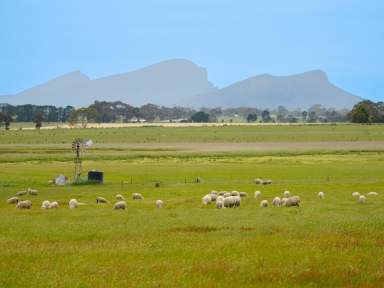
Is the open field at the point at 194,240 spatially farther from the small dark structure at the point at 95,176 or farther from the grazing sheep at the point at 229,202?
the small dark structure at the point at 95,176

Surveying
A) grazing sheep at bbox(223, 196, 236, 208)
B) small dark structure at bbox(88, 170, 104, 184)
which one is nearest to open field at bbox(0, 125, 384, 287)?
grazing sheep at bbox(223, 196, 236, 208)

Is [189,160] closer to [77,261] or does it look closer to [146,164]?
[146,164]

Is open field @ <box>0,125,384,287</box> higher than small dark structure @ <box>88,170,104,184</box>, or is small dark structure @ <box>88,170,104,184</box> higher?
open field @ <box>0,125,384,287</box>

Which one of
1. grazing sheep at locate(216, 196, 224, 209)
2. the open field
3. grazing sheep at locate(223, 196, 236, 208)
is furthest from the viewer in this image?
grazing sheep at locate(223, 196, 236, 208)

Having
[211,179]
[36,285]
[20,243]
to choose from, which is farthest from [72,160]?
[36,285]

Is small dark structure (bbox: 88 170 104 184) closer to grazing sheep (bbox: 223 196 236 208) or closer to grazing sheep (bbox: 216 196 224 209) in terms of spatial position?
grazing sheep (bbox: 216 196 224 209)

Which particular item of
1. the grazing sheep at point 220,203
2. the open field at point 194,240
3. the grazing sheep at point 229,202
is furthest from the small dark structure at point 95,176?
the grazing sheep at point 229,202

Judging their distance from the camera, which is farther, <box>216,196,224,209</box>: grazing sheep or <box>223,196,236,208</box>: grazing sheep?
<box>223,196,236,208</box>: grazing sheep

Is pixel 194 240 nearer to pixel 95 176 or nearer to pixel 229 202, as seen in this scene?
pixel 229 202

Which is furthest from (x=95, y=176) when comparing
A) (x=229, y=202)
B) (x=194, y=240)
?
(x=194, y=240)

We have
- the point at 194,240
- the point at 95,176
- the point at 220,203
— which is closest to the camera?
the point at 194,240

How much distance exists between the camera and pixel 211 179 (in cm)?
4816

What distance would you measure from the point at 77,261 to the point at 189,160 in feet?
169

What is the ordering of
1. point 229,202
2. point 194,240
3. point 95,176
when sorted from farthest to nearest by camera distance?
point 95,176, point 229,202, point 194,240
